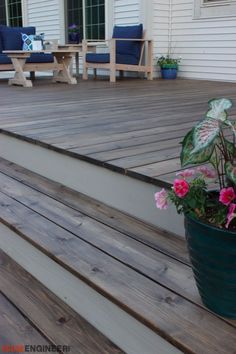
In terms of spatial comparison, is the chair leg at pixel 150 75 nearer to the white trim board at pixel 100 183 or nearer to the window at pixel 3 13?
the white trim board at pixel 100 183

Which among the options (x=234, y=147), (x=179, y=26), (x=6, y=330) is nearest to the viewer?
(x=234, y=147)

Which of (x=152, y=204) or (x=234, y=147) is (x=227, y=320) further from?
(x=152, y=204)

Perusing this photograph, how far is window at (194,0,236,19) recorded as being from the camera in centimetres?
575

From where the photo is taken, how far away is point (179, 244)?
1512mm

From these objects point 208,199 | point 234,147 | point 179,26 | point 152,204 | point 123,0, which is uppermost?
point 123,0

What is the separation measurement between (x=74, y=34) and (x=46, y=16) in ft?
4.89

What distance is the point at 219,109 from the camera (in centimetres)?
100

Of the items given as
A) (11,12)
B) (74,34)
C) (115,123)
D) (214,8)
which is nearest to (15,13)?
(11,12)

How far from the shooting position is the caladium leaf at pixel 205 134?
0.93 metres

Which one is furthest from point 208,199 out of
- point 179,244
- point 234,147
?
point 179,244

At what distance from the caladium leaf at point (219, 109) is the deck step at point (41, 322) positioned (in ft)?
2.41

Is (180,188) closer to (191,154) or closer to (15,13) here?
(191,154)

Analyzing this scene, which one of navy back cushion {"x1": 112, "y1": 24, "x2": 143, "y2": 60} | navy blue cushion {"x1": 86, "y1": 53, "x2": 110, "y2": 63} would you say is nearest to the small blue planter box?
navy back cushion {"x1": 112, "y1": 24, "x2": 143, "y2": 60}

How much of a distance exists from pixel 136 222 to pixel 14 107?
8.22 feet
